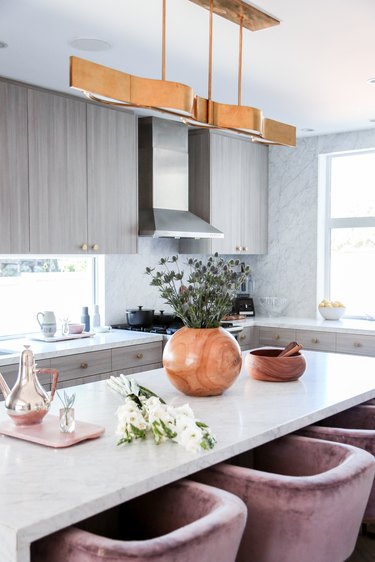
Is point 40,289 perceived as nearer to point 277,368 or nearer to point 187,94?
point 277,368

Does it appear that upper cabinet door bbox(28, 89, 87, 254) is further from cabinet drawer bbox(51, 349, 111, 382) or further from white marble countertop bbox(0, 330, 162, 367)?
cabinet drawer bbox(51, 349, 111, 382)

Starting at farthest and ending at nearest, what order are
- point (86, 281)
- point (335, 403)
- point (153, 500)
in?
point (86, 281) < point (335, 403) < point (153, 500)

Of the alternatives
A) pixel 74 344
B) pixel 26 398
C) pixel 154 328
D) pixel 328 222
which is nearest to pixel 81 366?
pixel 74 344

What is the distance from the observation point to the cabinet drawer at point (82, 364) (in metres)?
3.93

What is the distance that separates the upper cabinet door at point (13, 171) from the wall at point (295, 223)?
2.82 m

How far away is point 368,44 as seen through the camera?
11.1 feet

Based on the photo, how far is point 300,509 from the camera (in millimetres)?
Answer: 1771

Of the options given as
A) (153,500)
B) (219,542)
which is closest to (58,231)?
(153,500)

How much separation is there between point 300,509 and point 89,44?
2.60 m

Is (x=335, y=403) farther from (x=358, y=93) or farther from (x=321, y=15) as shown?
(x=358, y=93)

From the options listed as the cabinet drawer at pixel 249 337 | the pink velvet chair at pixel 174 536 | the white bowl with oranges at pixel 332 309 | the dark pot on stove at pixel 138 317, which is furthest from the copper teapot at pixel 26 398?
the white bowl with oranges at pixel 332 309

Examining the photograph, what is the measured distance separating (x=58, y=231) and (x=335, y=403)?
247 centimetres

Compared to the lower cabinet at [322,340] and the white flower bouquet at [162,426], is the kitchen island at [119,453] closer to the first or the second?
the white flower bouquet at [162,426]

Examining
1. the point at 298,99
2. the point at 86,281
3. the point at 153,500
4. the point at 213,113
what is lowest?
the point at 153,500
